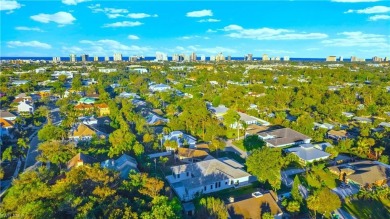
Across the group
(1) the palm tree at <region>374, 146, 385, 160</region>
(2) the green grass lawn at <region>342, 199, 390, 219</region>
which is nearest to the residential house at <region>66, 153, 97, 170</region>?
(2) the green grass lawn at <region>342, 199, 390, 219</region>

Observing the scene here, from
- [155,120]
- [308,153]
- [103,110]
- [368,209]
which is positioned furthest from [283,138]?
[103,110]

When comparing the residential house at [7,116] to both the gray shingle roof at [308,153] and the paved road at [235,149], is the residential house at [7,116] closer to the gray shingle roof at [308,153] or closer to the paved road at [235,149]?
the paved road at [235,149]

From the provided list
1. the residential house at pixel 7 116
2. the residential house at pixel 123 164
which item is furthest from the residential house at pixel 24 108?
the residential house at pixel 123 164

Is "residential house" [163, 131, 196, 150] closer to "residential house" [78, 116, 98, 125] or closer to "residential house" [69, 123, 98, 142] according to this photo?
"residential house" [69, 123, 98, 142]

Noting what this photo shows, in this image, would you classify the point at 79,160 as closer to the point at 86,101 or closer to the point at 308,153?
the point at 308,153

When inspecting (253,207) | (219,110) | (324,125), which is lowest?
(253,207)

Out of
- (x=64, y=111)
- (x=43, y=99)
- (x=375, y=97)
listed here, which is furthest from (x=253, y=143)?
(x=43, y=99)
